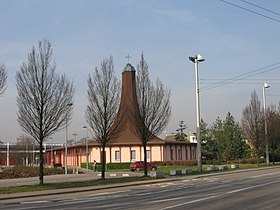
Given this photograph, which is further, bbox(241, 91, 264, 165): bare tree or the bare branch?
bbox(241, 91, 264, 165): bare tree

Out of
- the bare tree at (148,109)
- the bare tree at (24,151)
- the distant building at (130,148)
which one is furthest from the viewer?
the bare tree at (24,151)

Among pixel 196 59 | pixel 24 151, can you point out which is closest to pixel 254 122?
pixel 196 59

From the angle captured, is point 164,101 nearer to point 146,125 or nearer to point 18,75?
point 146,125

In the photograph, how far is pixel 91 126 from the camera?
32.6 meters

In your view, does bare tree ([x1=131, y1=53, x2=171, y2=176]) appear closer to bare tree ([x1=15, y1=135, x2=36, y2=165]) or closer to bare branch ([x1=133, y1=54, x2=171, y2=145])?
bare branch ([x1=133, y1=54, x2=171, y2=145])

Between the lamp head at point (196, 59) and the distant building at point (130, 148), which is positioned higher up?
the lamp head at point (196, 59)

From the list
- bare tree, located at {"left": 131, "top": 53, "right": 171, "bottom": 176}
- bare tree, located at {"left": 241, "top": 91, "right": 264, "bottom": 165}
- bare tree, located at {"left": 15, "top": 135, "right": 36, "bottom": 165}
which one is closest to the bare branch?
bare tree, located at {"left": 131, "top": 53, "right": 171, "bottom": 176}

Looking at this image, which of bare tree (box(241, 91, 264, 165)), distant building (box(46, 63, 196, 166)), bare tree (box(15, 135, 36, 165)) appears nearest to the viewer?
bare tree (box(241, 91, 264, 165))

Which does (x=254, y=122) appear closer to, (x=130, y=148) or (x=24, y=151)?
(x=130, y=148)

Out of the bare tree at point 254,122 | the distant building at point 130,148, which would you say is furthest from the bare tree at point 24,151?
the bare tree at point 254,122

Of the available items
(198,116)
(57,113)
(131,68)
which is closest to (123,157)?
(131,68)

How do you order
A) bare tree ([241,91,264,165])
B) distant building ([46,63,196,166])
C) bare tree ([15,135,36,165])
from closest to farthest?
bare tree ([241,91,264,165]) → distant building ([46,63,196,166]) → bare tree ([15,135,36,165])

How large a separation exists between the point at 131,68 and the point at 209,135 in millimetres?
28775

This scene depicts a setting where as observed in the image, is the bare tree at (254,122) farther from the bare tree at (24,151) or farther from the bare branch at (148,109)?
the bare tree at (24,151)
